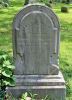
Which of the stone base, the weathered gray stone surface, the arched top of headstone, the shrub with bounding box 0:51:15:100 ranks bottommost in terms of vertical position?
the stone base

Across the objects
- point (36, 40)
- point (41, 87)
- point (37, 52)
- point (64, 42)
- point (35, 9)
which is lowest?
point (64, 42)

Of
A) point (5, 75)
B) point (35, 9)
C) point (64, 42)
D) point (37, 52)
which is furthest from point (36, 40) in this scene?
point (64, 42)

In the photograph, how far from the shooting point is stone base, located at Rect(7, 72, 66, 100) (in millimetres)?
6715

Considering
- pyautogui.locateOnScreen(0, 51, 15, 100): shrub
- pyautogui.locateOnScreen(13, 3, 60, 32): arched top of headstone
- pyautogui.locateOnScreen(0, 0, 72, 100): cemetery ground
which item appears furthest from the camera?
pyautogui.locateOnScreen(0, 0, 72, 100): cemetery ground

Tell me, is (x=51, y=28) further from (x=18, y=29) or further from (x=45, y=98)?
(x=45, y=98)

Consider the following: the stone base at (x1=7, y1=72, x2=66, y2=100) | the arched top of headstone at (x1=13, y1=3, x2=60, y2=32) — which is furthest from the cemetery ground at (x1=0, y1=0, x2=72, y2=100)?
the arched top of headstone at (x1=13, y1=3, x2=60, y2=32)

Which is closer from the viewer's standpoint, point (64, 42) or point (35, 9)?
point (35, 9)

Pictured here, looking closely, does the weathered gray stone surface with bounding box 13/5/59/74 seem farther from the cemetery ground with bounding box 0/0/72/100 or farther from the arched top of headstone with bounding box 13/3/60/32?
the cemetery ground with bounding box 0/0/72/100

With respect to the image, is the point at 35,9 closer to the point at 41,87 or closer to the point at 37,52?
the point at 37,52

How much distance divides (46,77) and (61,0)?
3056cm

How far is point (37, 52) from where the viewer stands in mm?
6738

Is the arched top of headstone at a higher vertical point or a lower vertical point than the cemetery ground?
higher

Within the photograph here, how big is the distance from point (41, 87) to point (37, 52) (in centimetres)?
73

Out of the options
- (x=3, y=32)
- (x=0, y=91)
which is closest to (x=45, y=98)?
(x=0, y=91)
